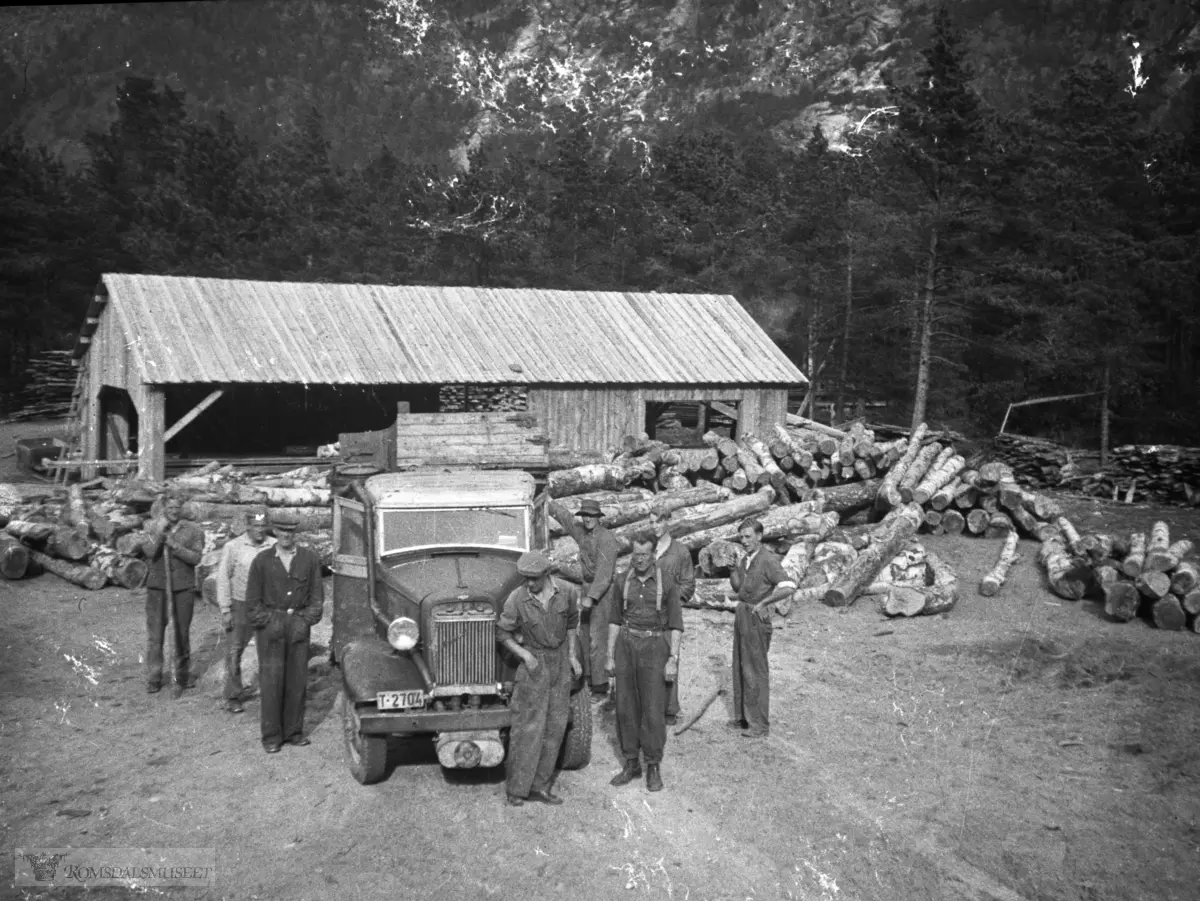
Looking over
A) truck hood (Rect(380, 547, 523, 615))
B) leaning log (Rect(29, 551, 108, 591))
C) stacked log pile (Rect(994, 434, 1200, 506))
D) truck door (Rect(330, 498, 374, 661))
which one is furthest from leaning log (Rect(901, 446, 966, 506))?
leaning log (Rect(29, 551, 108, 591))

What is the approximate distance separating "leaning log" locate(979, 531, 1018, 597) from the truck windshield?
8780 millimetres

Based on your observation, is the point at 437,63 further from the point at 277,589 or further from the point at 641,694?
the point at 641,694

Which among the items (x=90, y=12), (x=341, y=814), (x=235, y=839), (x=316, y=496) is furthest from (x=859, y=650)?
(x=90, y=12)

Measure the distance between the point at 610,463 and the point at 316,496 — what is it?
526 centimetres

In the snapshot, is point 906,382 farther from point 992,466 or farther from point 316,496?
point 316,496

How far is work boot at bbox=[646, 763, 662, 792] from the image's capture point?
7805mm

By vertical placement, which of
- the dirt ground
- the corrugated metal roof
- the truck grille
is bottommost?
the dirt ground

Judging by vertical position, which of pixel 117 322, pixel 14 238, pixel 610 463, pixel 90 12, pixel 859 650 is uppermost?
pixel 90 12

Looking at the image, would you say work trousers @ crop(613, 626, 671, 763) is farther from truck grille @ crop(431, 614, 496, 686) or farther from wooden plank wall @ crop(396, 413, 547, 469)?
wooden plank wall @ crop(396, 413, 547, 469)

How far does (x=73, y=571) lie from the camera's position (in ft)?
48.6

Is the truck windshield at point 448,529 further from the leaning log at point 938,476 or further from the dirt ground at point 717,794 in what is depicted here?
the leaning log at point 938,476

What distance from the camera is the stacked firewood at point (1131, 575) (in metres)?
12.9

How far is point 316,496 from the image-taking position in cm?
1755

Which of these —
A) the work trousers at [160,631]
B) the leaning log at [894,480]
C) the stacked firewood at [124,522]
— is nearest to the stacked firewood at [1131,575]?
the leaning log at [894,480]
